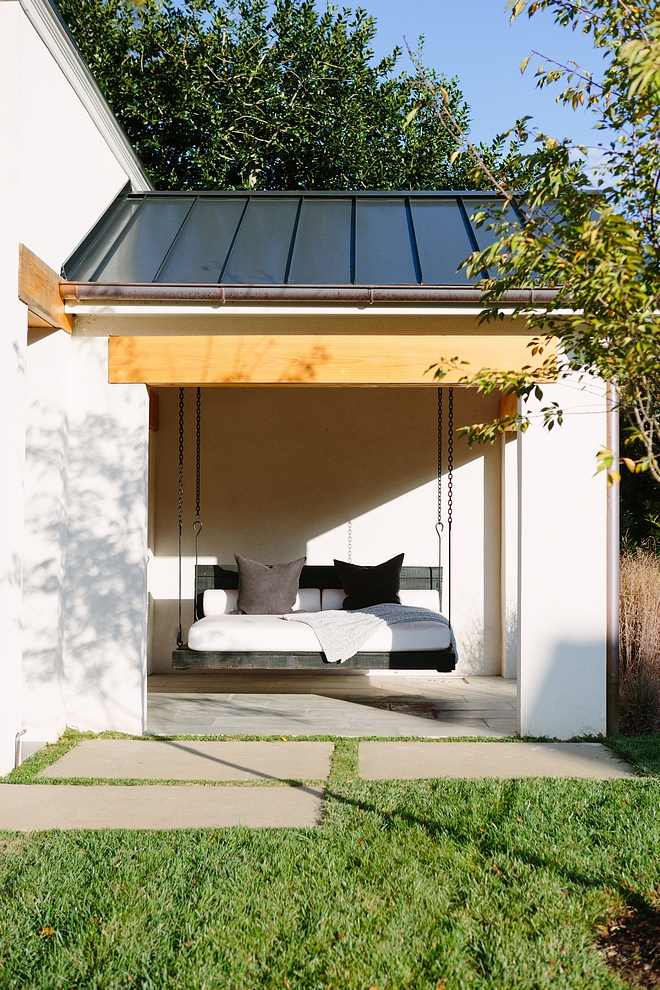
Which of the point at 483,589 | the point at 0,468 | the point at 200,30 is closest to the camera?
the point at 0,468

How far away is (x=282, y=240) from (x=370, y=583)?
9.14 feet

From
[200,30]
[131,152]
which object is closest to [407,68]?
[200,30]

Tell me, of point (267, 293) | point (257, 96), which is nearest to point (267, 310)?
point (267, 293)

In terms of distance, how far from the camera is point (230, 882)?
306 cm

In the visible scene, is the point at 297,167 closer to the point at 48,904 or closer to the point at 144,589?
the point at 144,589

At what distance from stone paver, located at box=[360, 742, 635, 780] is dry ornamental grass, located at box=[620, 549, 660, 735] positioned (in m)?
0.50

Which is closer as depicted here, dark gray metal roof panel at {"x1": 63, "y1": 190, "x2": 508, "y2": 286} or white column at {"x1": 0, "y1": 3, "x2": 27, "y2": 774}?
white column at {"x1": 0, "y1": 3, "x2": 27, "y2": 774}

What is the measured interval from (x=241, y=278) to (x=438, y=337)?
1255 millimetres

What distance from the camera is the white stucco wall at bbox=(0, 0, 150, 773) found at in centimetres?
453

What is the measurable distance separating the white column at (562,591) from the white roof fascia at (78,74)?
3.59m

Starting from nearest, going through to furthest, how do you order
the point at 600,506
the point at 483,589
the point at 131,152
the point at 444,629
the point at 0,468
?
the point at 0,468 → the point at 600,506 → the point at 444,629 → the point at 131,152 → the point at 483,589

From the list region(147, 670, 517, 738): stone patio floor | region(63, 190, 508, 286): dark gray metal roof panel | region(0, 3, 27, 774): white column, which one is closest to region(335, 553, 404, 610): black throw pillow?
region(147, 670, 517, 738): stone patio floor

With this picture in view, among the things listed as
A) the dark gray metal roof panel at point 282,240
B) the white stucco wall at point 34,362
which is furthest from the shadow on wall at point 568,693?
the white stucco wall at point 34,362

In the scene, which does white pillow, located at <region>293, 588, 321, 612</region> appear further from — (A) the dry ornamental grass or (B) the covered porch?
(A) the dry ornamental grass
